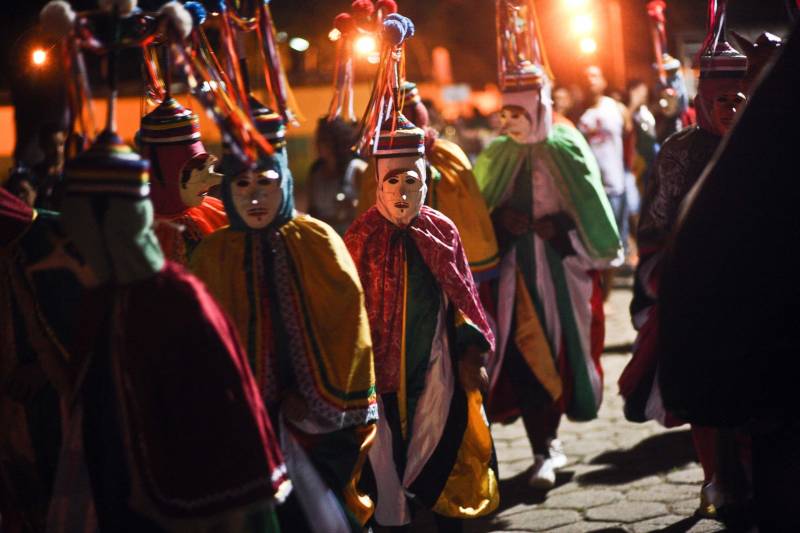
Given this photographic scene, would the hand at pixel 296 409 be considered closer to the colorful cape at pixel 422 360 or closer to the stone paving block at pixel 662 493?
the colorful cape at pixel 422 360

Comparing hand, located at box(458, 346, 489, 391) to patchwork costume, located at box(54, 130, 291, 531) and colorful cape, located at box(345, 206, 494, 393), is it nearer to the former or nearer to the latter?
colorful cape, located at box(345, 206, 494, 393)

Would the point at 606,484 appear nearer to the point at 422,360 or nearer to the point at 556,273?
the point at 556,273

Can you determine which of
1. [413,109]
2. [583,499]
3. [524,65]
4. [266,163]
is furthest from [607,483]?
[266,163]

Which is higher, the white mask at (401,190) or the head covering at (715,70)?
the head covering at (715,70)

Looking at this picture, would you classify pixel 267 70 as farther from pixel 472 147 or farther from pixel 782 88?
pixel 472 147

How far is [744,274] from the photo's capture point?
135 inches

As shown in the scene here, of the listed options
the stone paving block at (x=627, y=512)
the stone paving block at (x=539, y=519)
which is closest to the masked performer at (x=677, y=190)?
the stone paving block at (x=627, y=512)

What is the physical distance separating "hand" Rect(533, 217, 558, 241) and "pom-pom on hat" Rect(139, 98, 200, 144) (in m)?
2.38

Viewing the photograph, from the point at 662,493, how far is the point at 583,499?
16.6 inches

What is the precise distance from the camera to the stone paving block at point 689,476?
6996 mm

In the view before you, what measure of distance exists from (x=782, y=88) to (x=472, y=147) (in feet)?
54.0

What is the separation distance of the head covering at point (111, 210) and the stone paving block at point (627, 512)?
321 cm

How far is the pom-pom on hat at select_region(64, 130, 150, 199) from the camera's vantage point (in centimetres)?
415

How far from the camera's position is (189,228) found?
19.9ft
